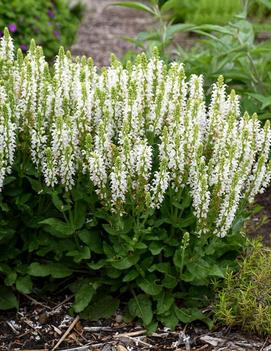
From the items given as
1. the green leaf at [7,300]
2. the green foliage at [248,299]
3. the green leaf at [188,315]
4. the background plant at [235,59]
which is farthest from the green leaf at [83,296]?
the background plant at [235,59]

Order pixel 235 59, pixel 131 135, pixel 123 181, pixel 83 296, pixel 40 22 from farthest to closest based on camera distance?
pixel 40 22 → pixel 235 59 → pixel 83 296 → pixel 131 135 → pixel 123 181

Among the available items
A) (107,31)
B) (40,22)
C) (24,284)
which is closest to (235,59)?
(24,284)

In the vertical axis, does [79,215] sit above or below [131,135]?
below

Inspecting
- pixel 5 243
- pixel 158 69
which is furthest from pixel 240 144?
pixel 5 243

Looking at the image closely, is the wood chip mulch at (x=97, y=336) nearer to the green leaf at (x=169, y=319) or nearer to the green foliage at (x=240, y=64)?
the green leaf at (x=169, y=319)

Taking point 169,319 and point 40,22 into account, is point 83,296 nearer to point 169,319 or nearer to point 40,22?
point 169,319

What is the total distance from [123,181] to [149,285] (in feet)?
2.00

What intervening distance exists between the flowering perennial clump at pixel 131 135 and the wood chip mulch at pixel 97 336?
0.58 m

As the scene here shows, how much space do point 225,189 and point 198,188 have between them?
175mm

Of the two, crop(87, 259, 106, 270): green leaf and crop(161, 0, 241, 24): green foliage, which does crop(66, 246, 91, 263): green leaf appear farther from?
crop(161, 0, 241, 24): green foliage

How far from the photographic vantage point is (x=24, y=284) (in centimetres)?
381

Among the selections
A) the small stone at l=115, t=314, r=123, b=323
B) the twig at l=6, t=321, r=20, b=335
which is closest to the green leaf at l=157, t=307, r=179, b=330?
the small stone at l=115, t=314, r=123, b=323

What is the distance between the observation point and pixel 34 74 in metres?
3.67

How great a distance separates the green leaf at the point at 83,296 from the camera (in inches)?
149
